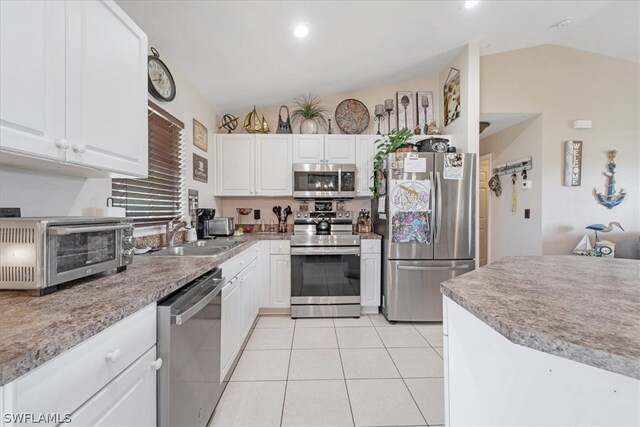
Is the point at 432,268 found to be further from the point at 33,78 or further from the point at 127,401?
the point at 33,78

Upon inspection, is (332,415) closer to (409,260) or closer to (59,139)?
(409,260)

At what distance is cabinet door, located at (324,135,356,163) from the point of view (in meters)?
3.16

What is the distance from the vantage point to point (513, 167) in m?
3.73

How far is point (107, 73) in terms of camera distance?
44.9 inches

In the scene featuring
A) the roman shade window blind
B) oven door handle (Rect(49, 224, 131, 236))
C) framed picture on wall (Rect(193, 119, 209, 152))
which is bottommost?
oven door handle (Rect(49, 224, 131, 236))

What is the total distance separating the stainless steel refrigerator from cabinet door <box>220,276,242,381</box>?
1.51 meters

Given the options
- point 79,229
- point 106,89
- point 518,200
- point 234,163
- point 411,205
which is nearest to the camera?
point 79,229

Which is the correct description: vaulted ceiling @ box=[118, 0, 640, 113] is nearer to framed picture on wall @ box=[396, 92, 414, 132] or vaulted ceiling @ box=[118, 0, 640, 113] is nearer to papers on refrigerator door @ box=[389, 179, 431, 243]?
framed picture on wall @ box=[396, 92, 414, 132]

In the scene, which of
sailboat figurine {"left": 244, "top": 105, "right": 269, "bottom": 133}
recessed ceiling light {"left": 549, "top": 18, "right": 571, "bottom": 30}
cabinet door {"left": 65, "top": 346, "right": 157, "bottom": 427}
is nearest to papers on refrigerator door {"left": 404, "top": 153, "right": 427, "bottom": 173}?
sailboat figurine {"left": 244, "top": 105, "right": 269, "bottom": 133}

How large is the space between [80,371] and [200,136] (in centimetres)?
250

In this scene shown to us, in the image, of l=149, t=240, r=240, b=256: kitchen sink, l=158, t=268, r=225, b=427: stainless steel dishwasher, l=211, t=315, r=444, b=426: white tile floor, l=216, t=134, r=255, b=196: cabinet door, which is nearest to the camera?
l=158, t=268, r=225, b=427: stainless steel dishwasher

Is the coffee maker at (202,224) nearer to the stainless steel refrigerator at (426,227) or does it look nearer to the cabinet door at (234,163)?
the cabinet door at (234,163)

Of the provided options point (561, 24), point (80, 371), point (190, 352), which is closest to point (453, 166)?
point (561, 24)

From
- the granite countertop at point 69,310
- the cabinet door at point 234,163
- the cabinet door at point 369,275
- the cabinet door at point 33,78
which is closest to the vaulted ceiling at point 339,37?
the cabinet door at point 234,163
